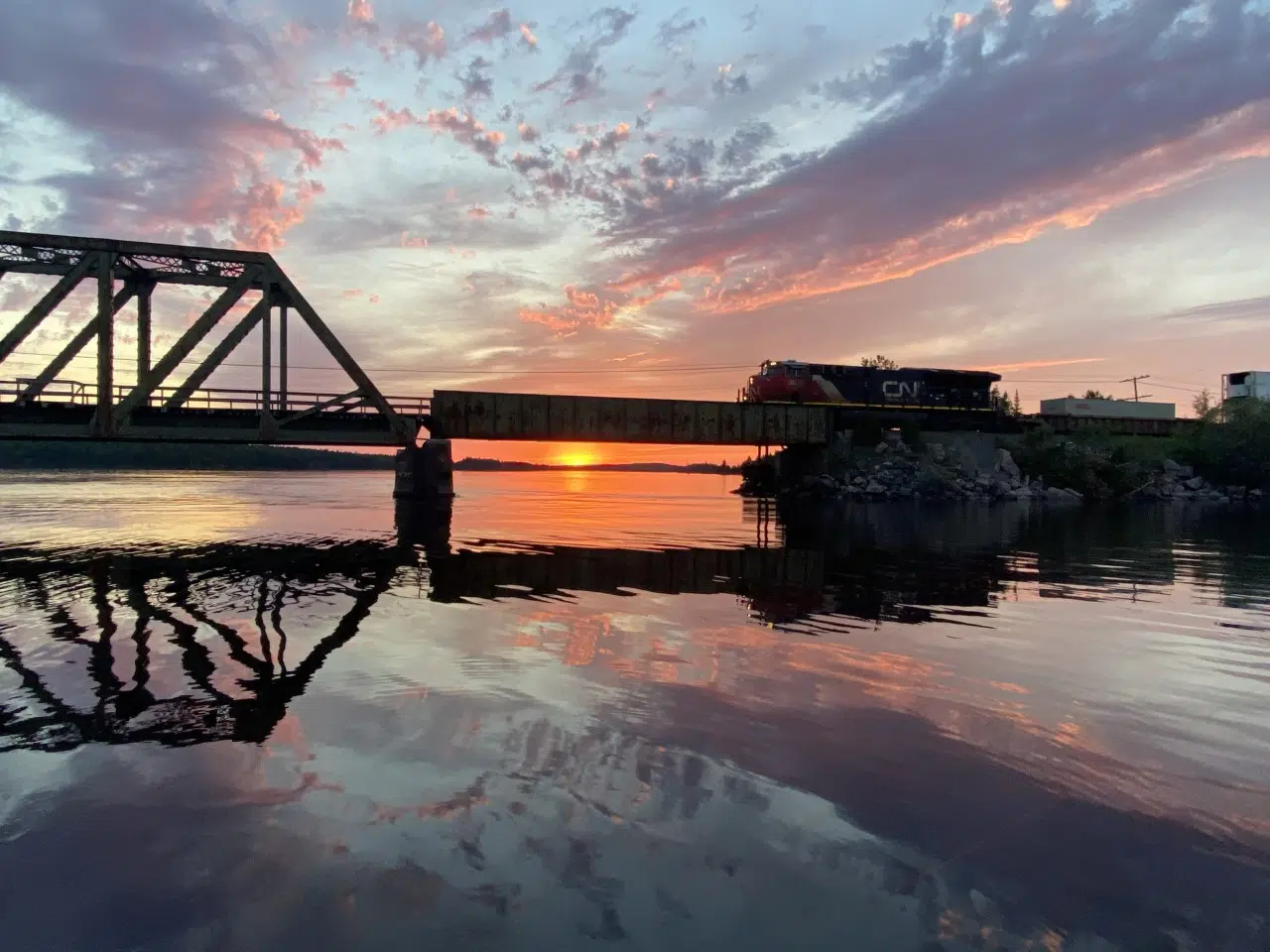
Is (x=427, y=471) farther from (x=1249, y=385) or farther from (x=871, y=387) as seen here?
(x=1249, y=385)

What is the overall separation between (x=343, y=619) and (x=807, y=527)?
1069 inches

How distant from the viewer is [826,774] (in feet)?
22.3

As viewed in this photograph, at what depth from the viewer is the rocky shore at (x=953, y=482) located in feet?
221

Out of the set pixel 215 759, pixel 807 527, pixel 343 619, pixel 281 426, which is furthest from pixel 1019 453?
pixel 215 759

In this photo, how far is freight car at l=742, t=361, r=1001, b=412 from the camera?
219ft

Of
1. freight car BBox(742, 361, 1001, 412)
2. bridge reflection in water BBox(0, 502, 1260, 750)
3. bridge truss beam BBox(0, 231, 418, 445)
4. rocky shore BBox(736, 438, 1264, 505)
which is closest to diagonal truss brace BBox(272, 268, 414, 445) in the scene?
bridge truss beam BBox(0, 231, 418, 445)

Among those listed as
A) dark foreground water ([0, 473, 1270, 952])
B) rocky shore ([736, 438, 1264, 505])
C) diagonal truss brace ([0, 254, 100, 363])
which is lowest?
dark foreground water ([0, 473, 1270, 952])

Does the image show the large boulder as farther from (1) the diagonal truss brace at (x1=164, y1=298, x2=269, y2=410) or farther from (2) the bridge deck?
(1) the diagonal truss brace at (x1=164, y1=298, x2=269, y2=410)

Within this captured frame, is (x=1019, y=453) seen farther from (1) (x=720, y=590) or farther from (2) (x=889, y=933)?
(2) (x=889, y=933)

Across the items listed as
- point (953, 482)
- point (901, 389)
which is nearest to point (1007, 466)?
point (953, 482)

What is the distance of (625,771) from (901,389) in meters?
71.1

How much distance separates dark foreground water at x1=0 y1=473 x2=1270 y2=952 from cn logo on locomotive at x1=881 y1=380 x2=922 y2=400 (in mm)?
57241

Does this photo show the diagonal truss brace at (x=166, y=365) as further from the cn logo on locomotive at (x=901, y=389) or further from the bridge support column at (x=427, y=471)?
the cn logo on locomotive at (x=901, y=389)

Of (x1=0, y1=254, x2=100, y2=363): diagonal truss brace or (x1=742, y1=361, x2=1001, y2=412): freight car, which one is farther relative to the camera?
(x1=742, y1=361, x2=1001, y2=412): freight car
